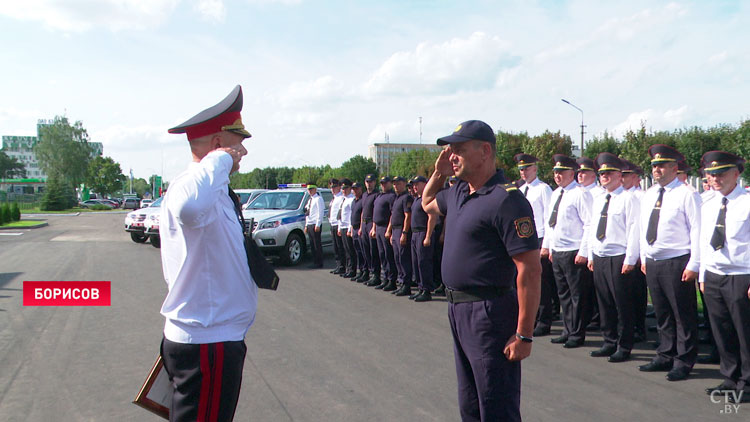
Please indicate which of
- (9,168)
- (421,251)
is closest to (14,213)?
(421,251)

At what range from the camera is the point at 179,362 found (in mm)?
2307

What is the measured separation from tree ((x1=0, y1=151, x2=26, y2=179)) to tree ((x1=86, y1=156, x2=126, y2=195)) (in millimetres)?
41671

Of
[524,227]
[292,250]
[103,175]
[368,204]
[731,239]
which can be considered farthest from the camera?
[103,175]

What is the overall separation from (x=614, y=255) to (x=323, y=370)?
348cm

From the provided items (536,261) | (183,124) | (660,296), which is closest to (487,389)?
(536,261)

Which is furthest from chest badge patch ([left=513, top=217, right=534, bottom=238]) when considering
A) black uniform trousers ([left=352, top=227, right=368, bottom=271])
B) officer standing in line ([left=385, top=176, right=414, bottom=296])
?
black uniform trousers ([left=352, top=227, right=368, bottom=271])

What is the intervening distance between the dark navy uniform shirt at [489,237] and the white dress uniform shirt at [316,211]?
9886 mm

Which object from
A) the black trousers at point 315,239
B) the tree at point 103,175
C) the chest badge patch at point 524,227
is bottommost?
the black trousers at point 315,239

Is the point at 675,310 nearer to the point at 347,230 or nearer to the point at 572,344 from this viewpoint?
the point at 572,344

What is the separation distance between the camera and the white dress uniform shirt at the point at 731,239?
4.75 meters

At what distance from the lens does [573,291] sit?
6.62 metres

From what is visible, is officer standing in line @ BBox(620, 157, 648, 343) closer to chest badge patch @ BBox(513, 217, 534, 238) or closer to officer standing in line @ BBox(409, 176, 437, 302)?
officer standing in line @ BBox(409, 176, 437, 302)
